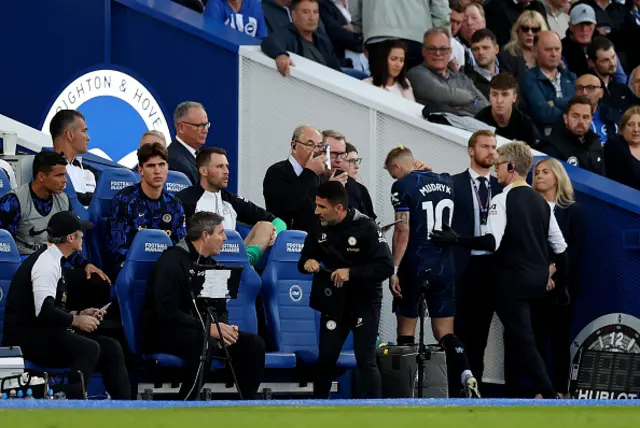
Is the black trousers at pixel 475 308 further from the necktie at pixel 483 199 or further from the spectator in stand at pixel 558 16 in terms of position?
the spectator in stand at pixel 558 16

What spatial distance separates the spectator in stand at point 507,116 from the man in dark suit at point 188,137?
8.83 ft

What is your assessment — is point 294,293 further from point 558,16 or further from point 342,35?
point 558,16

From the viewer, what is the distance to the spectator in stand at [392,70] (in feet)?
44.5

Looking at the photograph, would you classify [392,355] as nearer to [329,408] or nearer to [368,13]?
[368,13]

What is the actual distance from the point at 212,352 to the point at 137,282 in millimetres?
705

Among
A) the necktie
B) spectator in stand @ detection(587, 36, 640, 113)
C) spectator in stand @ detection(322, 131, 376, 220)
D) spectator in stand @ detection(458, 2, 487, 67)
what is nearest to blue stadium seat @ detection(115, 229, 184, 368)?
spectator in stand @ detection(322, 131, 376, 220)

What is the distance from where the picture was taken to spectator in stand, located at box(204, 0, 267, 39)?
14.7 meters

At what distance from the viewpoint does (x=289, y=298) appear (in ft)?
36.7

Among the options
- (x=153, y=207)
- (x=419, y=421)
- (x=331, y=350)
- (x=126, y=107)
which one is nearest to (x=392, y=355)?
(x=331, y=350)

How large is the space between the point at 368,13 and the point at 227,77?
1506 mm

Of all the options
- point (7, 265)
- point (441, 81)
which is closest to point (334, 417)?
point (7, 265)

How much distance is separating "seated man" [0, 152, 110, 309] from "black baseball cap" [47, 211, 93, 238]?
0.65m

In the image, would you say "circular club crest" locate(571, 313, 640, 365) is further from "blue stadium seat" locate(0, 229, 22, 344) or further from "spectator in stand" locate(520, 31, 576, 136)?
"blue stadium seat" locate(0, 229, 22, 344)

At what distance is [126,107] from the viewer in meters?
13.9
